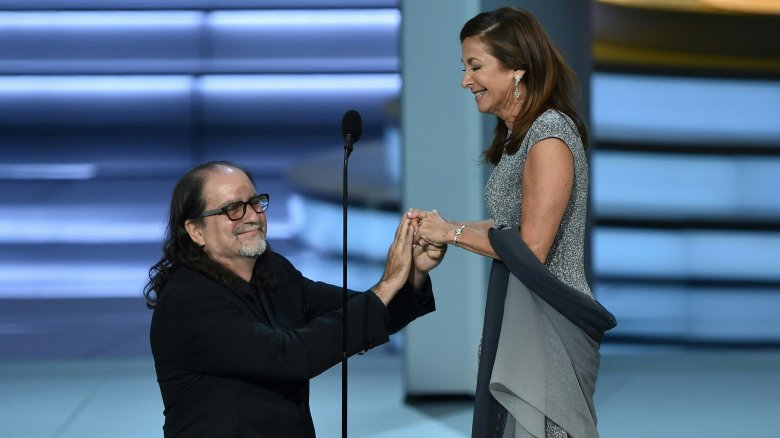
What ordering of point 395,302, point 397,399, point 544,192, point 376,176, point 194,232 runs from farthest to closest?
point 376,176, point 397,399, point 395,302, point 194,232, point 544,192

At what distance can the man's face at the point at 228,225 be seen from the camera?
219cm

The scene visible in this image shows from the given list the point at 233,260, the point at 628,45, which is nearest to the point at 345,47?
the point at 628,45

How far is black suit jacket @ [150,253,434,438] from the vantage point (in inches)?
82.6

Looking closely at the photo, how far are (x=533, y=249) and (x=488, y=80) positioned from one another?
302mm

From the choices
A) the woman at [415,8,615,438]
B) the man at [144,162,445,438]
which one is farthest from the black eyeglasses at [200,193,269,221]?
the woman at [415,8,615,438]

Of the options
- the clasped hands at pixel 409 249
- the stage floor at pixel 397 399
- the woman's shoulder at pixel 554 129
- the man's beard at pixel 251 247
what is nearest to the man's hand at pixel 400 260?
the clasped hands at pixel 409 249

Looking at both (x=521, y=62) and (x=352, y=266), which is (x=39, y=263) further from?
(x=521, y=62)

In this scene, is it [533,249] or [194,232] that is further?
[194,232]

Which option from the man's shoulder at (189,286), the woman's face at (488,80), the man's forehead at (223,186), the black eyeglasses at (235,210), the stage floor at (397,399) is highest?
the woman's face at (488,80)

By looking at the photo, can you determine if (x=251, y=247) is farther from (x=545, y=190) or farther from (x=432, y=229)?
(x=545, y=190)

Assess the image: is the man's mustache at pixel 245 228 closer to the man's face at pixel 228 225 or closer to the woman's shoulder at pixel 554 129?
the man's face at pixel 228 225

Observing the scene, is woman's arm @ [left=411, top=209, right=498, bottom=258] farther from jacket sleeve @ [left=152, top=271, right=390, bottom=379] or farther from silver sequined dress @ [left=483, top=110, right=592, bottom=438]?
jacket sleeve @ [left=152, top=271, right=390, bottom=379]

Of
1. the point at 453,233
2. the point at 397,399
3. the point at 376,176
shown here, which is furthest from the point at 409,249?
the point at 376,176

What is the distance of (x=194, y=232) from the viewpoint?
2.21m
